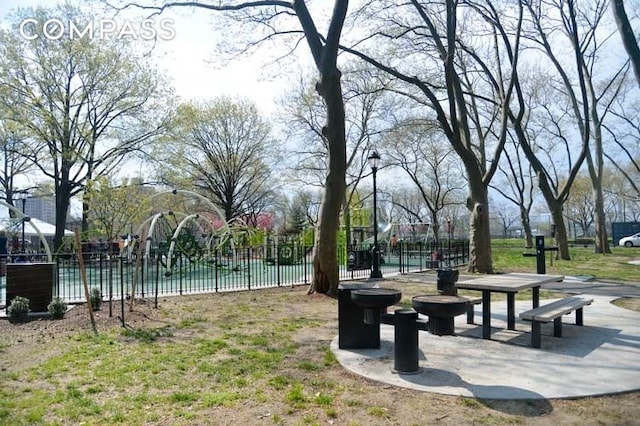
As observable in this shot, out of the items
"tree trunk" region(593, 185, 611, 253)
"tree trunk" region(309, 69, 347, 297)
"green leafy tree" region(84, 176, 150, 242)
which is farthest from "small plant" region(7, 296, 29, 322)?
"tree trunk" region(593, 185, 611, 253)

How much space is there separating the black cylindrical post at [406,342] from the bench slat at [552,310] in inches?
69.8

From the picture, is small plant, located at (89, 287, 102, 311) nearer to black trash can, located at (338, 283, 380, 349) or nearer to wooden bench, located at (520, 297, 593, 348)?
black trash can, located at (338, 283, 380, 349)

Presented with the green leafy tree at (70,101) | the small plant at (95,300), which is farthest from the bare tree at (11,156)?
the small plant at (95,300)

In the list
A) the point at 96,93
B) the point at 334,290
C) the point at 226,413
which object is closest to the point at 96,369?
the point at 226,413

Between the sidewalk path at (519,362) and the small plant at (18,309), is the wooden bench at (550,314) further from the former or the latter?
the small plant at (18,309)

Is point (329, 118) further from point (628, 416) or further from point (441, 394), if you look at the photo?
point (628, 416)

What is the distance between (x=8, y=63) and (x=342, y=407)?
86.7 feet

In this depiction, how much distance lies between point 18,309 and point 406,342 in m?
7.49

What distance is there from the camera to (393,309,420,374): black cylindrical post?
4.98 meters

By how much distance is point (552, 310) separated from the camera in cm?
644

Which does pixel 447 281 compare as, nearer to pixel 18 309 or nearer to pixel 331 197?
pixel 331 197

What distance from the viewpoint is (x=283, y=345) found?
6.58 m

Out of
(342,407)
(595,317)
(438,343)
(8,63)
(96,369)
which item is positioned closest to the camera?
(342,407)

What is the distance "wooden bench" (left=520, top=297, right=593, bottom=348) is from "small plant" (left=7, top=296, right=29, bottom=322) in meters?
8.56
